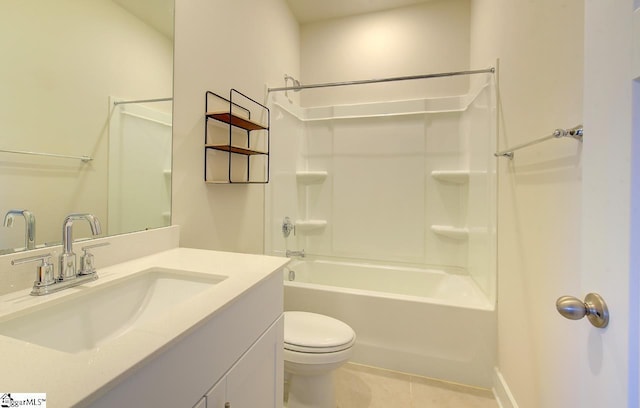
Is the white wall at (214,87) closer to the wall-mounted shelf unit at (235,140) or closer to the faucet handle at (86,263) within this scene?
the wall-mounted shelf unit at (235,140)

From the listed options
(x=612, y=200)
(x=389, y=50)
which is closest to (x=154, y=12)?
(x=612, y=200)

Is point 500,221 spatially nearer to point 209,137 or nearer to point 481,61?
point 481,61

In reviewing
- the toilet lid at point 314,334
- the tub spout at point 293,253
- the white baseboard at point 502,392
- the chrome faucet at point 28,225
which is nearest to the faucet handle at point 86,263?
the chrome faucet at point 28,225

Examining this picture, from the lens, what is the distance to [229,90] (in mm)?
1712

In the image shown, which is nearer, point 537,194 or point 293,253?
point 537,194

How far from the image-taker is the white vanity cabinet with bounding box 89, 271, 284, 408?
52cm

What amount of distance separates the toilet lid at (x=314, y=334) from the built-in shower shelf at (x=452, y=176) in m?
1.55

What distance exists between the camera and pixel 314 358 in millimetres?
1326

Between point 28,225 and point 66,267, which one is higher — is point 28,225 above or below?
above

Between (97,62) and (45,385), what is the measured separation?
3.38 ft

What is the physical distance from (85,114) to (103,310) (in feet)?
2.11

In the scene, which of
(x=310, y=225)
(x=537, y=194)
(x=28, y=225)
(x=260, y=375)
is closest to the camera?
(x=28, y=225)

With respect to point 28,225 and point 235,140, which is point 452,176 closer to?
point 235,140

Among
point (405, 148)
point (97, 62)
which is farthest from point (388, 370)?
point (97, 62)
